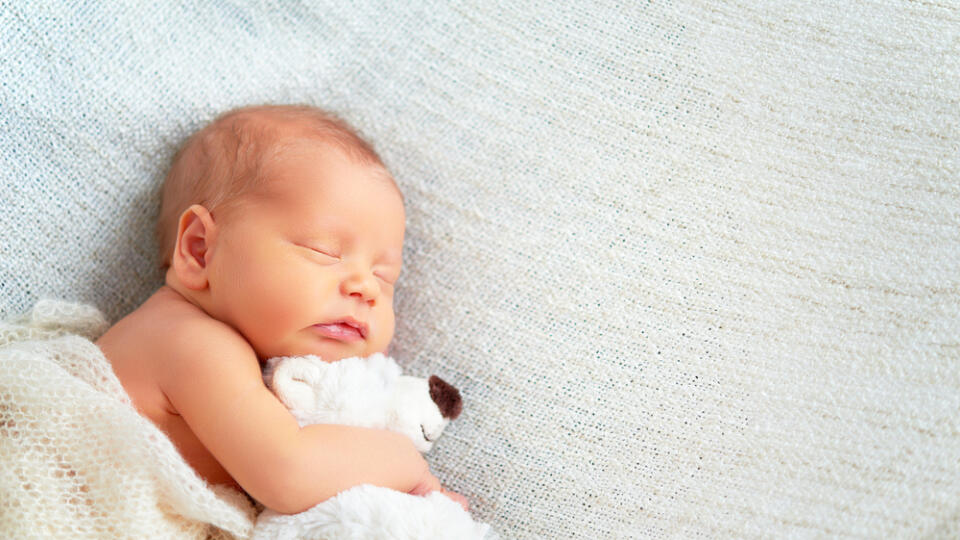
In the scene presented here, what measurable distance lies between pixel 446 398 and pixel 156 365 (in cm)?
41

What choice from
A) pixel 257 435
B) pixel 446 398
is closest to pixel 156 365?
pixel 257 435

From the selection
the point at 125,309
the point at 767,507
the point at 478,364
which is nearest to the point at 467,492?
the point at 478,364

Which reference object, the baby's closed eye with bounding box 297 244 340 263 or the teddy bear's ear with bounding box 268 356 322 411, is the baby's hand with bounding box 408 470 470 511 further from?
the baby's closed eye with bounding box 297 244 340 263

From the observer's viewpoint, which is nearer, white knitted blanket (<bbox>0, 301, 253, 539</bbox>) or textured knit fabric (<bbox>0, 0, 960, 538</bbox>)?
white knitted blanket (<bbox>0, 301, 253, 539</bbox>)

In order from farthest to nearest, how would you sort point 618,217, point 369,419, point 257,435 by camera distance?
point 618,217 < point 369,419 < point 257,435

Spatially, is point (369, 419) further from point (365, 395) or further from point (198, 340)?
point (198, 340)

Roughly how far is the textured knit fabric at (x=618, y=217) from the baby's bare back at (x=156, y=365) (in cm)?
22

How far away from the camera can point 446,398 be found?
1.13m

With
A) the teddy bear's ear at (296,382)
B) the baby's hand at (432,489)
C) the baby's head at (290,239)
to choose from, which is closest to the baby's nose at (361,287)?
the baby's head at (290,239)

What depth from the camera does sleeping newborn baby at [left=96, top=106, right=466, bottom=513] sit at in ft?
3.20

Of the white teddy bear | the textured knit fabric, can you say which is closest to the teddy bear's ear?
the white teddy bear

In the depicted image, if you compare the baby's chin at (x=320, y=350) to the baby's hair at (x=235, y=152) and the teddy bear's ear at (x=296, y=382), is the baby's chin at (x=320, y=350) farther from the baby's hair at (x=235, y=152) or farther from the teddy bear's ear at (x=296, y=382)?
the baby's hair at (x=235, y=152)

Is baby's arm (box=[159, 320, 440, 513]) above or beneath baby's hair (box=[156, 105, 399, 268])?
beneath

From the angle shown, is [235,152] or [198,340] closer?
[198,340]
